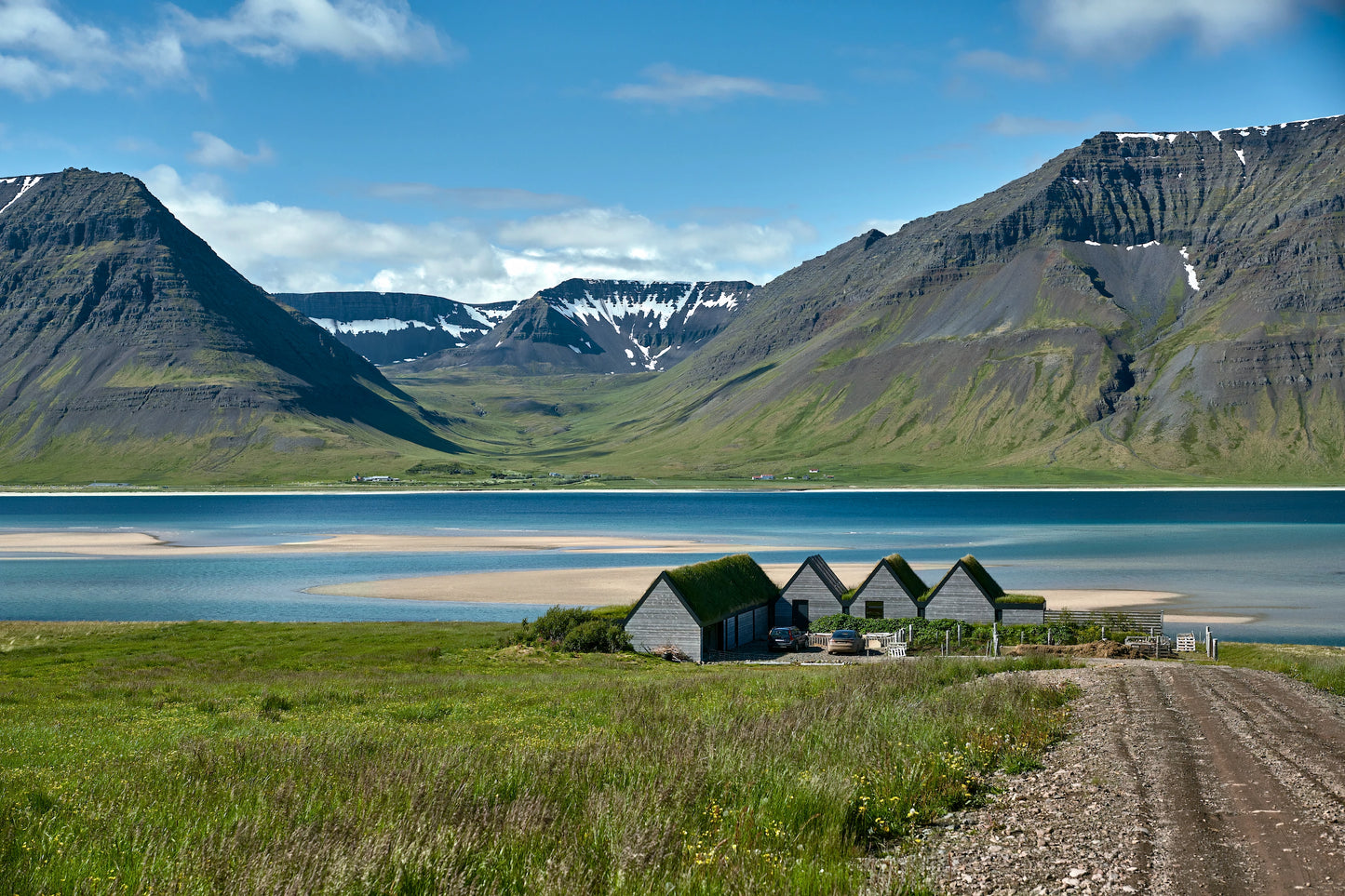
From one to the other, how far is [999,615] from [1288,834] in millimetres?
46370

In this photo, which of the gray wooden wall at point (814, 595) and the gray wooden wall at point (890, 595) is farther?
the gray wooden wall at point (814, 595)

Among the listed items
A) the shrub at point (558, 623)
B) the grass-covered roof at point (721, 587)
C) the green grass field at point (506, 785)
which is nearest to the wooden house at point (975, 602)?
the grass-covered roof at point (721, 587)

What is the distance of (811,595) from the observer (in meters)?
62.1

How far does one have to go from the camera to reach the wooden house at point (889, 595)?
2313 inches

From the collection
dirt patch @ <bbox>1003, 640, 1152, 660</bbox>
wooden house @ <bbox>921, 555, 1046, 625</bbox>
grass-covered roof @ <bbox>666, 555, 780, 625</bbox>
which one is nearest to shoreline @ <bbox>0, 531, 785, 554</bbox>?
grass-covered roof @ <bbox>666, 555, 780, 625</bbox>

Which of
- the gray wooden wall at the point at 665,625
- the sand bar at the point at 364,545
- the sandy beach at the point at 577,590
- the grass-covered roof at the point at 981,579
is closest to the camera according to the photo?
the gray wooden wall at the point at 665,625

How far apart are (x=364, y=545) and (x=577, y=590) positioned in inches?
2563

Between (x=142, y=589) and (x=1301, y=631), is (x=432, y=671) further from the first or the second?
(x=142, y=589)

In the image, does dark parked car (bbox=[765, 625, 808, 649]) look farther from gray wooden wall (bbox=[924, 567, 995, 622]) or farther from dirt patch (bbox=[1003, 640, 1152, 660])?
dirt patch (bbox=[1003, 640, 1152, 660])

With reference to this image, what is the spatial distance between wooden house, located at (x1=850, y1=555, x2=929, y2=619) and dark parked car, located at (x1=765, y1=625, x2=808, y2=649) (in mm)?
4540

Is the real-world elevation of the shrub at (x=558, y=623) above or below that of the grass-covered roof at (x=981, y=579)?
below

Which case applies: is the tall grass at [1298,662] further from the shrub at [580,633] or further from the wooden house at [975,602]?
the shrub at [580,633]

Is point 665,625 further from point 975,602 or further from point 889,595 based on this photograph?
point 975,602

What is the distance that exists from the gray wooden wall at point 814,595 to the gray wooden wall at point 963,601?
22.1 ft
